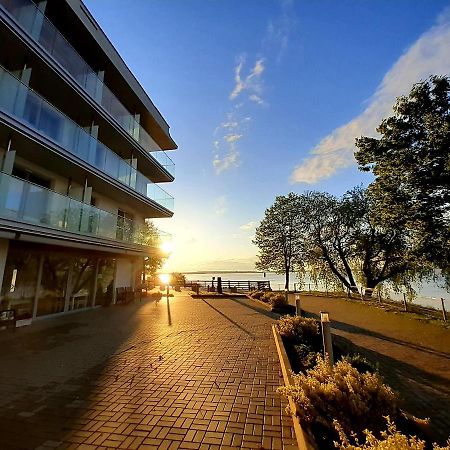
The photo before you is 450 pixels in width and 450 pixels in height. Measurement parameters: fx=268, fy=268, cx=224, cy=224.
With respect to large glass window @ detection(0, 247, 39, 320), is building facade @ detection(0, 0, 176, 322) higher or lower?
higher

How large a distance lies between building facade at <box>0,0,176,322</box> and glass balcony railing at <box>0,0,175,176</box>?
37 mm

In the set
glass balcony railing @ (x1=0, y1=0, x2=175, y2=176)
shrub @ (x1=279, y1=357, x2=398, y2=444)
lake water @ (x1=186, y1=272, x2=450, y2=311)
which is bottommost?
shrub @ (x1=279, y1=357, x2=398, y2=444)

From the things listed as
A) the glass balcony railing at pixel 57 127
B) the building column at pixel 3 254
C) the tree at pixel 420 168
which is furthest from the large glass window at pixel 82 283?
the tree at pixel 420 168

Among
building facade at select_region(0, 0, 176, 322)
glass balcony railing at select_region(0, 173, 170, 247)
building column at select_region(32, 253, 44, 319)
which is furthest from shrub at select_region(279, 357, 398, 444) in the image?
building column at select_region(32, 253, 44, 319)

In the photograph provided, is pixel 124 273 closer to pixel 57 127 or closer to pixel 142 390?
pixel 57 127

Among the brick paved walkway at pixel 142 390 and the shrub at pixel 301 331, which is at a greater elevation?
the shrub at pixel 301 331

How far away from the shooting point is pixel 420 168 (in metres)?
12.6

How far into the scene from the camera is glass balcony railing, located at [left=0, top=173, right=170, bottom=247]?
8.40 metres

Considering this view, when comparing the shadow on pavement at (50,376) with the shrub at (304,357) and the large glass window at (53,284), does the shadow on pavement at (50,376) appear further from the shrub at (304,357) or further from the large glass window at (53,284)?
the shrub at (304,357)

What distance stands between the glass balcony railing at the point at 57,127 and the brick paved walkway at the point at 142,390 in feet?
23.9

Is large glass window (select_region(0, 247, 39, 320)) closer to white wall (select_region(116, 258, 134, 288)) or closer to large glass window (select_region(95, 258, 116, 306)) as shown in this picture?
large glass window (select_region(95, 258, 116, 306))

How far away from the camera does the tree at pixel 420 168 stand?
1230cm

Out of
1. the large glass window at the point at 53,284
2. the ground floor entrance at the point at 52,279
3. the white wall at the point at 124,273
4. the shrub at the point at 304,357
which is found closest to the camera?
the shrub at the point at 304,357

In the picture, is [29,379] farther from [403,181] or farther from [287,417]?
[403,181]
